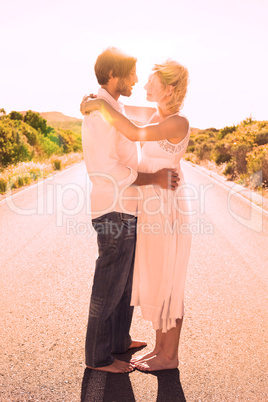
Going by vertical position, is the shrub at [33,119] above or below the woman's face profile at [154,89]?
below

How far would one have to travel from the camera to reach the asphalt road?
320cm

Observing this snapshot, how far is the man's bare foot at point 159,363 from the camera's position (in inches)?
136

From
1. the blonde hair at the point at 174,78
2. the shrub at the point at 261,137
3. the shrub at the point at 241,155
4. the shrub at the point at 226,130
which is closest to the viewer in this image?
the blonde hair at the point at 174,78

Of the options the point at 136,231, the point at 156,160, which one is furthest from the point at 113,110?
the point at 136,231

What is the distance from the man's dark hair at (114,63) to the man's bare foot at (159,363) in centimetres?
206

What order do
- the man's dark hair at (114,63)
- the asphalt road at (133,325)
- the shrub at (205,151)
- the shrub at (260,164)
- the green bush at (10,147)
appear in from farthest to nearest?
the shrub at (205,151), the green bush at (10,147), the shrub at (260,164), the asphalt road at (133,325), the man's dark hair at (114,63)


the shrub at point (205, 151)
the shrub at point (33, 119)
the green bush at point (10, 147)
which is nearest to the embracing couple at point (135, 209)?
the green bush at point (10, 147)

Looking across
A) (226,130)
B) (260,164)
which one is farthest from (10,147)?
(226,130)

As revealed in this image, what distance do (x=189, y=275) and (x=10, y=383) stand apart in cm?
332

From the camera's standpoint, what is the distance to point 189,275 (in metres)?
6.14

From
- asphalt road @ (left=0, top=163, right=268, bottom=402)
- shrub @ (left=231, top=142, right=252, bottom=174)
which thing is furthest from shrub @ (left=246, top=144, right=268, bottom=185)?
asphalt road @ (left=0, top=163, right=268, bottom=402)

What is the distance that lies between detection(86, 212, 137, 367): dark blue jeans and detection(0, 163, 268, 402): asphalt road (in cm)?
23

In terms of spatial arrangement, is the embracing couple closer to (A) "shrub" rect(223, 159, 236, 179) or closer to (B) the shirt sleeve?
(B) the shirt sleeve

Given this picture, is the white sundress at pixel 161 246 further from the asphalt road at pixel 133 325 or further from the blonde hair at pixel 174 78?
the asphalt road at pixel 133 325
